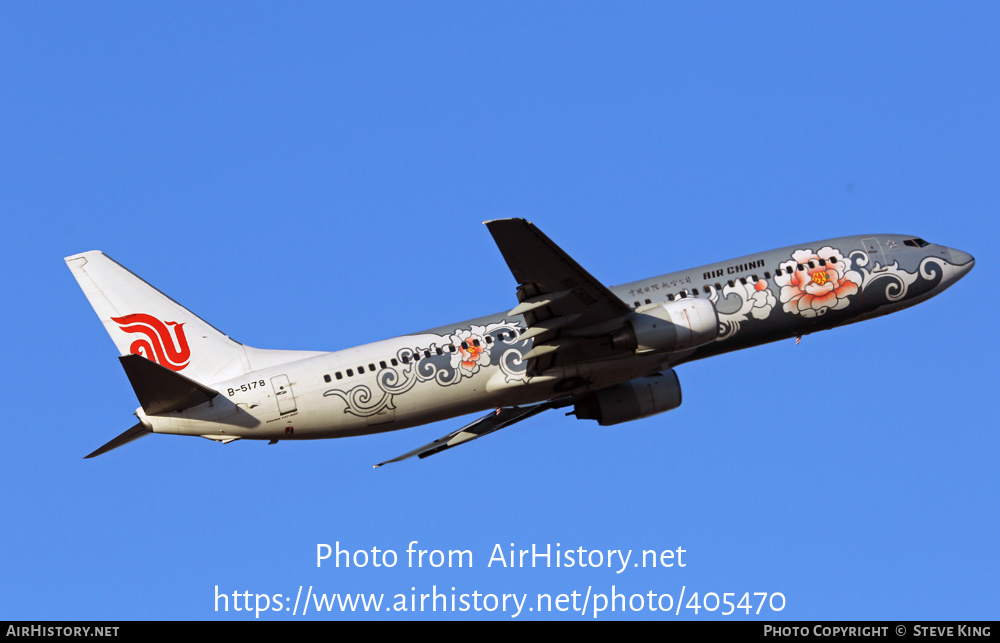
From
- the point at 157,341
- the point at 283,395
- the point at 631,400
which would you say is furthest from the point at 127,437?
the point at 631,400

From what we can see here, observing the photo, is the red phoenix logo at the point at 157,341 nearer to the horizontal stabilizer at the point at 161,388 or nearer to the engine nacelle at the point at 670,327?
the horizontal stabilizer at the point at 161,388

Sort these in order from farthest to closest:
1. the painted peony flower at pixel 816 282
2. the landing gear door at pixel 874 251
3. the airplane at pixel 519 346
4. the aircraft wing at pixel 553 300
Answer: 1. the landing gear door at pixel 874 251
2. the painted peony flower at pixel 816 282
3. the airplane at pixel 519 346
4. the aircraft wing at pixel 553 300

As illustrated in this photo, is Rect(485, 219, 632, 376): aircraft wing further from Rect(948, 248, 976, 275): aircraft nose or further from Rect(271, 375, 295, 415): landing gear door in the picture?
Rect(948, 248, 976, 275): aircraft nose

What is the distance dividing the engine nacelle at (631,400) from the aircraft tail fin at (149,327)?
42.4ft

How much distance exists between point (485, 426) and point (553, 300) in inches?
358

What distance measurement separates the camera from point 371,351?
42.8m

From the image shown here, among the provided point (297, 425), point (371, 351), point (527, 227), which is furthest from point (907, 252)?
point (297, 425)

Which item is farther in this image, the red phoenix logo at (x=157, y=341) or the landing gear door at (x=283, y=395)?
the red phoenix logo at (x=157, y=341)

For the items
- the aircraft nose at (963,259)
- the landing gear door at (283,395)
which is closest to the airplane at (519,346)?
the landing gear door at (283,395)

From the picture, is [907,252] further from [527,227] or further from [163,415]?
[163,415]

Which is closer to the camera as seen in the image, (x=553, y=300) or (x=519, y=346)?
(x=553, y=300)

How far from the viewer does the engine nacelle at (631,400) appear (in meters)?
46.3

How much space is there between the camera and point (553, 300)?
132 feet

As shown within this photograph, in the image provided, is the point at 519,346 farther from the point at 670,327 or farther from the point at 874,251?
the point at 874,251
